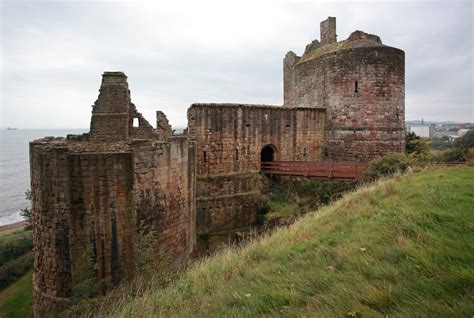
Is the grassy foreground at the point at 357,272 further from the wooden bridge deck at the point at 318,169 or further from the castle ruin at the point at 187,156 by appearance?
the wooden bridge deck at the point at 318,169

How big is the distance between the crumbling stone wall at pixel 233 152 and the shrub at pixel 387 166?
4847 mm

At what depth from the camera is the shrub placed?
1228cm

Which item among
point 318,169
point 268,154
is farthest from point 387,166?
point 268,154

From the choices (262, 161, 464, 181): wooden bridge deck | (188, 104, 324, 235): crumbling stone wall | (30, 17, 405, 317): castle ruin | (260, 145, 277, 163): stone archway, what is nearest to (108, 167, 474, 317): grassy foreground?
(30, 17, 405, 317): castle ruin

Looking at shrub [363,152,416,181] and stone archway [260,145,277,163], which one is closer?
shrub [363,152,416,181]

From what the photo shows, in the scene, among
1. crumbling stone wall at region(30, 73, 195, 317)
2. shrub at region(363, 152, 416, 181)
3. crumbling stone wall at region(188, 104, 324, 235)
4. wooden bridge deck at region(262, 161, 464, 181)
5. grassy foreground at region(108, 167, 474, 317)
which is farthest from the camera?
crumbling stone wall at region(188, 104, 324, 235)

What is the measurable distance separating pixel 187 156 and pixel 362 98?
10981 mm

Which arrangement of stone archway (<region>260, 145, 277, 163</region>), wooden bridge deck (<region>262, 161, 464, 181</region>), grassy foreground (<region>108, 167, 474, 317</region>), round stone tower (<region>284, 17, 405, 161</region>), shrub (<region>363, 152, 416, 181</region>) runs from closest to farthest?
grassy foreground (<region>108, 167, 474, 317</region>)
shrub (<region>363, 152, 416, 181</region>)
wooden bridge deck (<region>262, 161, 464, 181</region>)
round stone tower (<region>284, 17, 405, 161</region>)
stone archway (<region>260, 145, 277, 163</region>)

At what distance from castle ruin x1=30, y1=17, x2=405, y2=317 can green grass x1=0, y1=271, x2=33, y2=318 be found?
202 inches

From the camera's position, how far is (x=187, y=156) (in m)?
9.79

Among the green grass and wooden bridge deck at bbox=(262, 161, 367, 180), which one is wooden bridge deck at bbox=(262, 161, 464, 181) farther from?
the green grass

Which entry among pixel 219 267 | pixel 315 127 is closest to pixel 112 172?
pixel 219 267

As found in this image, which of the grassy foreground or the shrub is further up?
the shrub

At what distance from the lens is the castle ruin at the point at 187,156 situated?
7.27 metres
